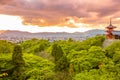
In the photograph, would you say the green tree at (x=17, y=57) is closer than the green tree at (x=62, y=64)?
Yes

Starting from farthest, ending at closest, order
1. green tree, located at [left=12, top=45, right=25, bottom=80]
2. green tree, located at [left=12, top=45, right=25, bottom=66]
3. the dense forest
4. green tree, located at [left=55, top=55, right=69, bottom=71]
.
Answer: green tree, located at [left=55, top=55, right=69, bottom=71] < green tree, located at [left=12, top=45, right=25, bottom=66] < green tree, located at [left=12, top=45, right=25, bottom=80] < the dense forest

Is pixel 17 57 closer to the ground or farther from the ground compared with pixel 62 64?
farther from the ground

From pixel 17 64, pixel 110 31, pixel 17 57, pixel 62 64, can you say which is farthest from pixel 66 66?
pixel 110 31

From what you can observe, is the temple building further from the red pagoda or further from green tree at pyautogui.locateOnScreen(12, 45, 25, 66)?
green tree at pyautogui.locateOnScreen(12, 45, 25, 66)

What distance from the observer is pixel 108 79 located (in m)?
30.0

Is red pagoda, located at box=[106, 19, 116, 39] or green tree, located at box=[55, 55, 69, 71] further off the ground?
red pagoda, located at box=[106, 19, 116, 39]

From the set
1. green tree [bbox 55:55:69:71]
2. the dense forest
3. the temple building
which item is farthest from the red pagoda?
green tree [bbox 55:55:69:71]

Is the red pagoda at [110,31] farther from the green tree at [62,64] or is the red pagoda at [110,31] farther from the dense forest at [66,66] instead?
the green tree at [62,64]

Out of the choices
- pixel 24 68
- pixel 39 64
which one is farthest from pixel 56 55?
pixel 24 68

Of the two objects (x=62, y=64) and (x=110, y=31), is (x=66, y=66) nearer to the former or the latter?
(x=62, y=64)

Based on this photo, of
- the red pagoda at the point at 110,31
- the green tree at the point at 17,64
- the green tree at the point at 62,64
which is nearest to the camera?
the green tree at the point at 17,64

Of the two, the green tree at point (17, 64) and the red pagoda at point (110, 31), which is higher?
the red pagoda at point (110, 31)

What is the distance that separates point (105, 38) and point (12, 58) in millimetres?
22210

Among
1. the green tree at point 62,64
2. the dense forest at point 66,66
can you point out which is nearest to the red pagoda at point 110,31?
the dense forest at point 66,66
